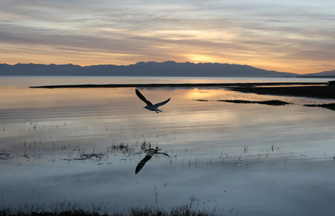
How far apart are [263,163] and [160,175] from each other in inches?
236

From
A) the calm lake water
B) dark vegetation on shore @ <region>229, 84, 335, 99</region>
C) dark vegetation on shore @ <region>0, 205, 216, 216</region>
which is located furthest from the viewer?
dark vegetation on shore @ <region>229, 84, 335, 99</region>

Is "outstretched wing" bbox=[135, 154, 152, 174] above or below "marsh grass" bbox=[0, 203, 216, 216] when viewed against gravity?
above

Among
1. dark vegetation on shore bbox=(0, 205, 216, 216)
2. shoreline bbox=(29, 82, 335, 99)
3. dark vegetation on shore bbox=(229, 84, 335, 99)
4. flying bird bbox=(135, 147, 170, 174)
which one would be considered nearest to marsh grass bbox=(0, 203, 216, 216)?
dark vegetation on shore bbox=(0, 205, 216, 216)

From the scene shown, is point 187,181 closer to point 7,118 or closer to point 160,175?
point 160,175

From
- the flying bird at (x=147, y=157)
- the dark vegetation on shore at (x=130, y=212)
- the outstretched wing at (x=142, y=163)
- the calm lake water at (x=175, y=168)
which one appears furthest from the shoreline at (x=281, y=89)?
the dark vegetation on shore at (x=130, y=212)

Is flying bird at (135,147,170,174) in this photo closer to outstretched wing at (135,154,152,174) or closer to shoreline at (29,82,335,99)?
outstretched wing at (135,154,152,174)

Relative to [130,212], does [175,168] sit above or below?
above

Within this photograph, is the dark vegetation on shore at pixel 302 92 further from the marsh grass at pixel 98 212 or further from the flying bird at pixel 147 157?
the marsh grass at pixel 98 212

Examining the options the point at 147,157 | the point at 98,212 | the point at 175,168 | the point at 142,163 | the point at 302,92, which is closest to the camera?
the point at 98,212

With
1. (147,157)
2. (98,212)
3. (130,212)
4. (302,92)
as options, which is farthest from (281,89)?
(98,212)

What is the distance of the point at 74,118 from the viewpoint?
129ft

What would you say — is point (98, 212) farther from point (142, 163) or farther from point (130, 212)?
point (142, 163)

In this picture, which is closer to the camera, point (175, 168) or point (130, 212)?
point (130, 212)

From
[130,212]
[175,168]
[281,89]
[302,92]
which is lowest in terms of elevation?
[130,212]
